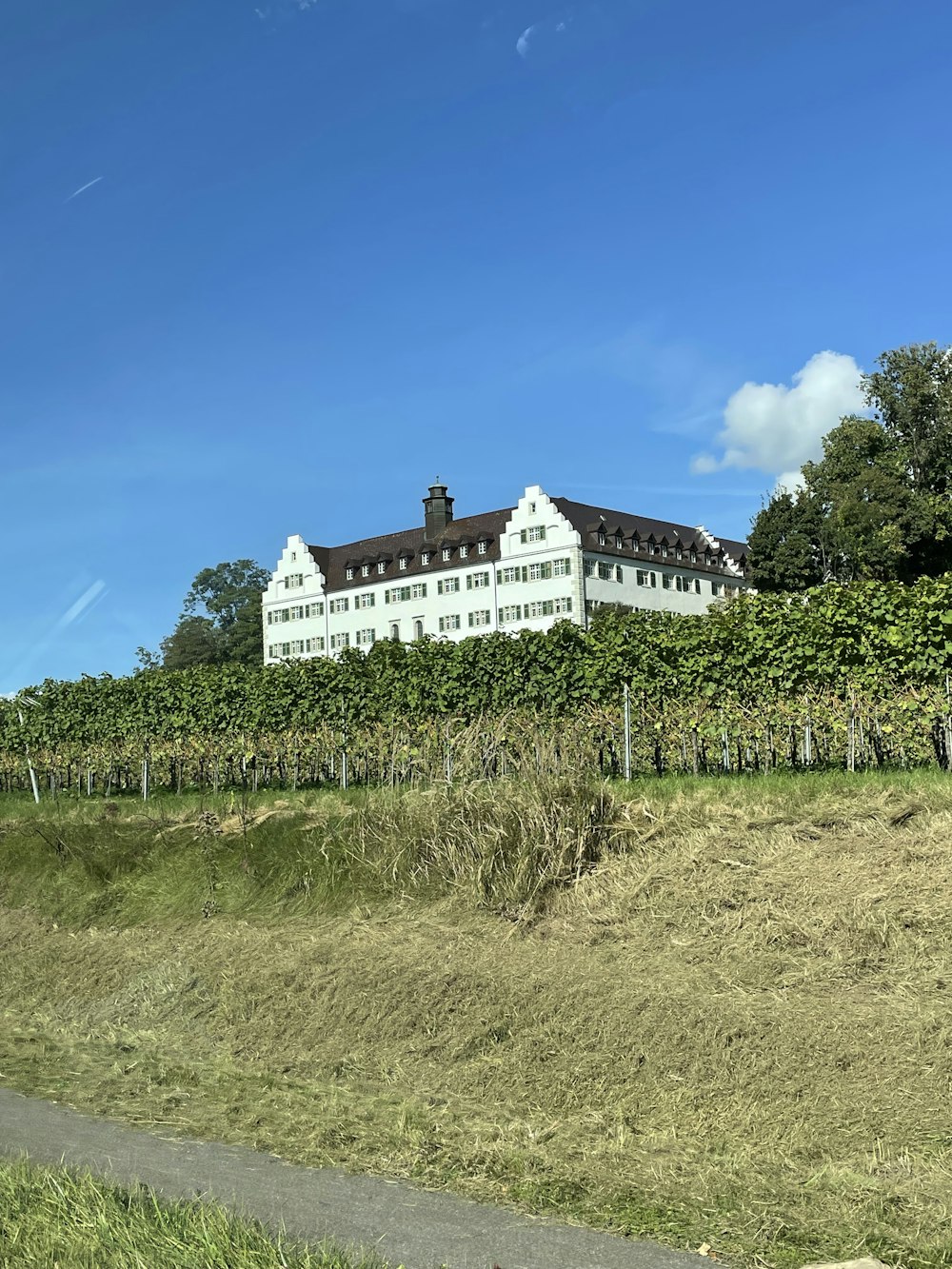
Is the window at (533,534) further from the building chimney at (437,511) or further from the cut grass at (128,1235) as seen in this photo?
the cut grass at (128,1235)

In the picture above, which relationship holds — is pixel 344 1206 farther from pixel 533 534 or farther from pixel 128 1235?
pixel 533 534

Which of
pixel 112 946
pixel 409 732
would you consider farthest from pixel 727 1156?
pixel 409 732

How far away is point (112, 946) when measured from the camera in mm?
12828

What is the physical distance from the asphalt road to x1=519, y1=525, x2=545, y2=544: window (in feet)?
261

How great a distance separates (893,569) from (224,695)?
35.4m

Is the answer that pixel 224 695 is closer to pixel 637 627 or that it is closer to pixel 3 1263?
pixel 637 627

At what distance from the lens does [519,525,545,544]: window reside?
86.2 meters

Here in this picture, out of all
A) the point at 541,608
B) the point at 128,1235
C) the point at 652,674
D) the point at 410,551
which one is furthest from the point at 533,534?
the point at 128,1235

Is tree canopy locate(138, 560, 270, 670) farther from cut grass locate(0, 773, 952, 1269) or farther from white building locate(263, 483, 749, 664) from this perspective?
cut grass locate(0, 773, 952, 1269)

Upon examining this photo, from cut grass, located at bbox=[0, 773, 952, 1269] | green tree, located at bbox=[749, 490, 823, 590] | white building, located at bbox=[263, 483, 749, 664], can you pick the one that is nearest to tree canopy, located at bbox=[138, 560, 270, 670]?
white building, located at bbox=[263, 483, 749, 664]

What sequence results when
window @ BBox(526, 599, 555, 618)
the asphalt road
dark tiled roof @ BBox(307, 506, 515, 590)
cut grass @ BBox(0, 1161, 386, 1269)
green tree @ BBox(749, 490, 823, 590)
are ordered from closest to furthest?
cut grass @ BBox(0, 1161, 386, 1269), the asphalt road, green tree @ BBox(749, 490, 823, 590), window @ BBox(526, 599, 555, 618), dark tiled roof @ BBox(307, 506, 515, 590)

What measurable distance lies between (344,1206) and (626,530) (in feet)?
284

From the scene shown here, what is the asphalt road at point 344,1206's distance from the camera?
5.36 meters

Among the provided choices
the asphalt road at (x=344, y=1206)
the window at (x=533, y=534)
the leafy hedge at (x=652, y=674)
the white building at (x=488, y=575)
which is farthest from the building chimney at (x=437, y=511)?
the asphalt road at (x=344, y=1206)
